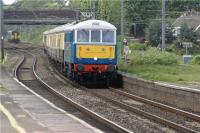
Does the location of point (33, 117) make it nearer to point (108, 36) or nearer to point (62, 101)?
point (62, 101)

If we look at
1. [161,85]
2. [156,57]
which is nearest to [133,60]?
[156,57]

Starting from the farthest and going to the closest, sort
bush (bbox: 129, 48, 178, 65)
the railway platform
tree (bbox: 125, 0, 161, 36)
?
tree (bbox: 125, 0, 161, 36) < bush (bbox: 129, 48, 178, 65) < the railway platform

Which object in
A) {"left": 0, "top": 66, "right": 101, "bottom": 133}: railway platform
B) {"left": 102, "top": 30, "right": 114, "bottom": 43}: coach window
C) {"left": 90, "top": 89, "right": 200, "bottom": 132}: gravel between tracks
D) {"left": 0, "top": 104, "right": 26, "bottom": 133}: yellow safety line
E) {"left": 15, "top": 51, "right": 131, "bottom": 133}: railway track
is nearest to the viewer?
{"left": 0, "top": 104, "right": 26, "bottom": 133}: yellow safety line

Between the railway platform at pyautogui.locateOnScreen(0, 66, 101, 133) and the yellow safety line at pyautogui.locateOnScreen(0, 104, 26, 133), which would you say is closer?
the yellow safety line at pyautogui.locateOnScreen(0, 104, 26, 133)

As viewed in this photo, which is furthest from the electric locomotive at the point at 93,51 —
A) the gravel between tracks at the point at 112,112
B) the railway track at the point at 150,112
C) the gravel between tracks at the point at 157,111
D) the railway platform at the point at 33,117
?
the railway platform at the point at 33,117

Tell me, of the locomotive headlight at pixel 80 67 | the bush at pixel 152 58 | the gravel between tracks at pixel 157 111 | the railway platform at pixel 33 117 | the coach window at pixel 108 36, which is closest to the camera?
the railway platform at pixel 33 117

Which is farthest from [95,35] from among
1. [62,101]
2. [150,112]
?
[150,112]

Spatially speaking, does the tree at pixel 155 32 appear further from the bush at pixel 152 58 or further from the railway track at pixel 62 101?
the bush at pixel 152 58

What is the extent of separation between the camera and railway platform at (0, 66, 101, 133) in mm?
13992

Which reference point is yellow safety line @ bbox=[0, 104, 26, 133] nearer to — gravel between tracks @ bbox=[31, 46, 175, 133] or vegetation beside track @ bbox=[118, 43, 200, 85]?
gravel between tracks @ bbox=[31, 46, 175, 133]

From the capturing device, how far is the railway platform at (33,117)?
14.0 metres

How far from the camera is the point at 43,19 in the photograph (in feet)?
312

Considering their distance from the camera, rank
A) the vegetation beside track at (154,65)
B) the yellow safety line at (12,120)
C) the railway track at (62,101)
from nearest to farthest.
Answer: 1. the yellow safety line at (12,120)
2. the railway track at (62,101)
3. the vegetation beside track at (154,65)

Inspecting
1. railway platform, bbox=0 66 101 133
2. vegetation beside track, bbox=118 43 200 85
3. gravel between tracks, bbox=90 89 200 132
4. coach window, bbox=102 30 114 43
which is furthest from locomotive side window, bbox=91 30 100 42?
railway platform, bbox=0 66 101 133
